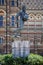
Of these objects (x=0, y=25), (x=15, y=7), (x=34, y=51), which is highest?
(x=15, y=7)

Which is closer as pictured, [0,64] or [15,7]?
[0,64]

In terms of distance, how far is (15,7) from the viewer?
2291cm

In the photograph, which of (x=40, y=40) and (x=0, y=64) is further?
(x=40, y=40)

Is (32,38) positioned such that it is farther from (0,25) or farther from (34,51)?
(0,25)

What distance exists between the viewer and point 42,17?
2302cm

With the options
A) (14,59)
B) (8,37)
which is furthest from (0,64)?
(8,37)

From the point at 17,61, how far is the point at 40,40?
9.60 m

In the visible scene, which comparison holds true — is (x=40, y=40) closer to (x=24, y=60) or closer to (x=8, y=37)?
(x=8, y=37)

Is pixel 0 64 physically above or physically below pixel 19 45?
below

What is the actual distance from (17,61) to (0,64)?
2.75 ft

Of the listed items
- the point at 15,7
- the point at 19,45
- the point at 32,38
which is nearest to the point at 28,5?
the point at 15,7

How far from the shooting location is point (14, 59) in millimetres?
13609

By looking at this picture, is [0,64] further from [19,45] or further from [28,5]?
[28,5]

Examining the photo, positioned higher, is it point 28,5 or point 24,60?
point 28,5
